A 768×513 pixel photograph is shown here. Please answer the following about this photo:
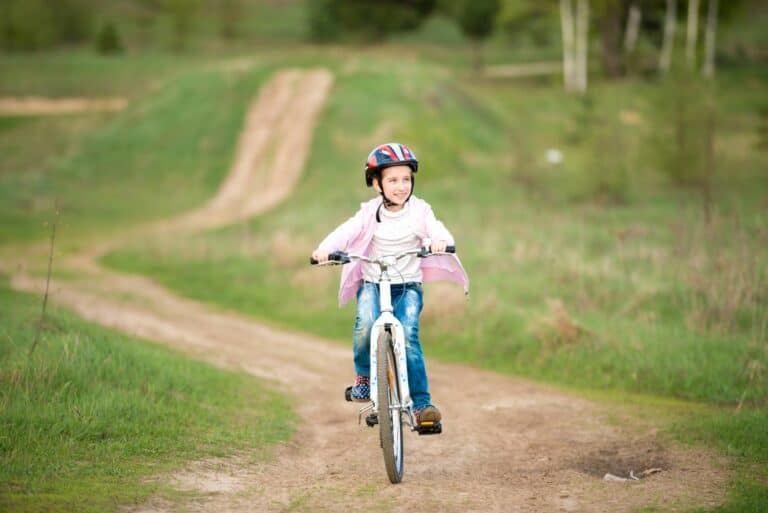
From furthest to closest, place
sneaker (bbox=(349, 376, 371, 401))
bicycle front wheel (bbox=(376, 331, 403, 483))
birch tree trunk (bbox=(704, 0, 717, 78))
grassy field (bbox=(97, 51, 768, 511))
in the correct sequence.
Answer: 1. birch tree trunk (bbox=(704, 0, 717, 78))
2. grassy field (bbox=(97, 51, 768, 511))
3. sneaker (bbox=(349, 376, 371, 401))
4. bicycle front wheel (bbox=(376, 331, 403, 483))

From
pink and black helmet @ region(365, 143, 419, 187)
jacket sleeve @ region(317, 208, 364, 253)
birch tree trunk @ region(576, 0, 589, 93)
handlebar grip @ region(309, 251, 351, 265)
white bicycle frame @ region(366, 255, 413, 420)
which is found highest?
birch tree trunk @ region(576, 0, 589, 93)

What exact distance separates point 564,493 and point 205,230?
20.1m

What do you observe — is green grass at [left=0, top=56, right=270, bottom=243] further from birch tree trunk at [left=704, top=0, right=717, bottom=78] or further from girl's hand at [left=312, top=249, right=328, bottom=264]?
birch tree trunk at [left=704, top=0, right=717, bottom=78]

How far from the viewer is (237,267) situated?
18875 mm

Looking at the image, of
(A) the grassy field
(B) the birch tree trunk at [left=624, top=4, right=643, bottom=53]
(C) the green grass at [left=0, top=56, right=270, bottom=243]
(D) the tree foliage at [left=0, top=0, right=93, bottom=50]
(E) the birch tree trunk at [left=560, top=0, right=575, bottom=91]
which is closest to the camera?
(A) the grassy field

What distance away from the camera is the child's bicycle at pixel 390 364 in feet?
21.0

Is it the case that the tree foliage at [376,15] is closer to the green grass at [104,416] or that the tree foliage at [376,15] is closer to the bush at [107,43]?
the bush at [107,43]

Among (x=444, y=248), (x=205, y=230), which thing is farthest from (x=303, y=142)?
(x=444, y=248)

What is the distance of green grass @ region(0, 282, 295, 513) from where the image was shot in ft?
20.4

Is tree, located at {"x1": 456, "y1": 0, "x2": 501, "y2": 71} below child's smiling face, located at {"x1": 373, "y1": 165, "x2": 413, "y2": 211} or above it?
above

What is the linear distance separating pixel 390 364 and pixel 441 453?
5.02ft

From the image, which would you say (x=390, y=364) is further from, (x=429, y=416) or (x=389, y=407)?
(x=429, y=416)

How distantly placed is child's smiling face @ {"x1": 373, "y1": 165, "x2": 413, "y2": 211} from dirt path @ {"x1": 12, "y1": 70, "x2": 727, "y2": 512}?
213 cm

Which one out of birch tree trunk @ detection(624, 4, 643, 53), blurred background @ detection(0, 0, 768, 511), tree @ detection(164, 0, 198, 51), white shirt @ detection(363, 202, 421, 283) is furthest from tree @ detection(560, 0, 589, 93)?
white shirt @ detection(363, 202, 421, 283)
